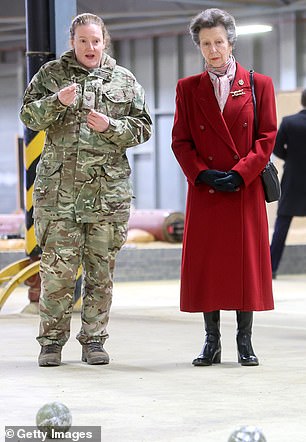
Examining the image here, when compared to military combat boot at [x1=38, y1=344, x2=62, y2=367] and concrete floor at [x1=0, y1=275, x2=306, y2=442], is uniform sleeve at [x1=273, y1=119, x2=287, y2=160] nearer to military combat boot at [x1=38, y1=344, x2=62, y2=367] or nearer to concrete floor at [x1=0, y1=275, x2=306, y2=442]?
concrete floor at [x1=0, y1=275, x2=306, y2=442]

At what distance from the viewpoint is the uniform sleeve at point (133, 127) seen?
4.50m

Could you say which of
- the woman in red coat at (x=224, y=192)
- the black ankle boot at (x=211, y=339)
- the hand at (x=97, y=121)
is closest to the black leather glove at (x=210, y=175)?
the woman in red coat at (x=224, y=192)

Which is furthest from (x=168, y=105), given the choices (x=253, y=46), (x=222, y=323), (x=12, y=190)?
(x=222, y=323)

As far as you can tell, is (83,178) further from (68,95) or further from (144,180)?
(144,180)

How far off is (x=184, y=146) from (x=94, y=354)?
99 centimetres

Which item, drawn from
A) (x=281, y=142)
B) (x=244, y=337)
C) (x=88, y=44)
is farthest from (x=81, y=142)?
(x=281, y=142)

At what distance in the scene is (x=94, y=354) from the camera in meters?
4.61

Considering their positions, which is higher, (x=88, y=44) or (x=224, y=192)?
(x=88, y=44)

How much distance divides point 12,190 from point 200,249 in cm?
1293

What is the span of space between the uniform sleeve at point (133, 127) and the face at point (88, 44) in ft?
0.78

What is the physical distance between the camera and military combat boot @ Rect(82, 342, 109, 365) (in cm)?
460

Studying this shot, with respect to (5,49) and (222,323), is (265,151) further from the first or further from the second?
(5,49)

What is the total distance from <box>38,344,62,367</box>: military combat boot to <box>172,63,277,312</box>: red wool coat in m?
0.59

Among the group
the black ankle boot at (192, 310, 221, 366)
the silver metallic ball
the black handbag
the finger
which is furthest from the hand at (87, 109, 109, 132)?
the silver metallic ball
